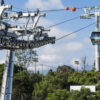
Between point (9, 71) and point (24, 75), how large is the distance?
2285cm

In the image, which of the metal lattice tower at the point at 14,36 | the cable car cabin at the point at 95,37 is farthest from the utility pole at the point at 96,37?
the metal lattice tower at the point at 14,36

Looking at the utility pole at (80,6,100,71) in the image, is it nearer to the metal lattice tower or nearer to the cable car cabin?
the cable car cabin

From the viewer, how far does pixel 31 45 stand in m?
17.6

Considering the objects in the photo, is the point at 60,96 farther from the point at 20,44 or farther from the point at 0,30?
the point at 0,30

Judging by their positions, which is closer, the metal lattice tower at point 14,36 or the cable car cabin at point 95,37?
the metal lattice tower at point 14,36

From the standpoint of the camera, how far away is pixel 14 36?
16.5 m

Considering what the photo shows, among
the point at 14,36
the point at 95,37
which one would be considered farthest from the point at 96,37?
the point at 14,36

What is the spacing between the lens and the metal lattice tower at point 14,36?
15920 mm

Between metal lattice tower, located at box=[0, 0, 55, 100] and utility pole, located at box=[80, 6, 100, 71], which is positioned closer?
metal lattice tower, located at box=[0, 0, 55, 100]

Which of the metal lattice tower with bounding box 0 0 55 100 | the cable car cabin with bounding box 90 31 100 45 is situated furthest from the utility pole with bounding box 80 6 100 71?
the metal lattice tower with bounding box 0 0 55 100

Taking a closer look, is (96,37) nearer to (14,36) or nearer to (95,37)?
(95,37)

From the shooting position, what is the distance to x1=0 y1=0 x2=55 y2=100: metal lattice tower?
15920 mm

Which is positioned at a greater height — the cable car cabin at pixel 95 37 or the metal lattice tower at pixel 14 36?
the cable car cabin at pixel 95 37

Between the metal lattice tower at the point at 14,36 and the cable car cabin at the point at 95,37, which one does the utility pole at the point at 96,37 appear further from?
the metal lattice tower at the point at 14,36
